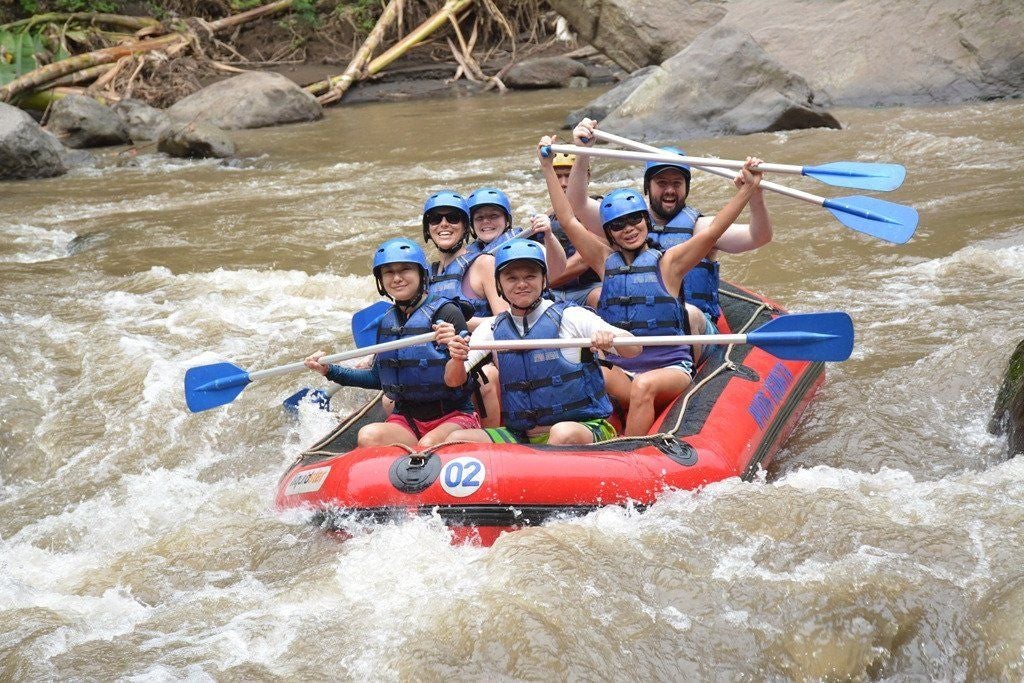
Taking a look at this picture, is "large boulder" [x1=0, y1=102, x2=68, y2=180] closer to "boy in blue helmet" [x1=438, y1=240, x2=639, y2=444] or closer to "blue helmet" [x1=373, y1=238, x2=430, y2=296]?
"blue helmet" [x1=373, y1=238, x2=430, y2=296]

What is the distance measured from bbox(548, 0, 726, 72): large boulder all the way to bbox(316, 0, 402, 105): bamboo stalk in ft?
14.5

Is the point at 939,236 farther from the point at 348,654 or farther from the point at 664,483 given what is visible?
the point at 348,654

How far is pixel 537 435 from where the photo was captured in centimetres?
405

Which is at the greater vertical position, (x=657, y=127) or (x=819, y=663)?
(x=657, y=127)

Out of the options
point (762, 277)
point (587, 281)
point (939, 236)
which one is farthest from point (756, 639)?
point (939, 236)

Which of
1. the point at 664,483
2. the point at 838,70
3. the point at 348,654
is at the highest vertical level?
the point at 838,70

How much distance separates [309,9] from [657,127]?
888cm

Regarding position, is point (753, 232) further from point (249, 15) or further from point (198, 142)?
point (249, 15)

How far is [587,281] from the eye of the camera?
529 cm

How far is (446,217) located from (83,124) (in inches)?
404

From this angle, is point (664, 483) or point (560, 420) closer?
point (664, 483)

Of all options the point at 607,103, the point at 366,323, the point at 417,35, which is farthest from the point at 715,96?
the point at 417,35

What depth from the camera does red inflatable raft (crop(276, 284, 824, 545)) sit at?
11.8 feet

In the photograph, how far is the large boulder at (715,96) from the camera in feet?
34.4
